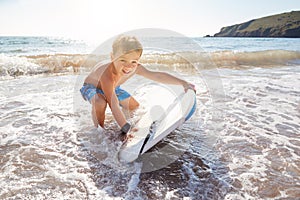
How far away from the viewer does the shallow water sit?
1.62 metres

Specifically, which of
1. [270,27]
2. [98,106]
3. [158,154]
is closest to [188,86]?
[158,154]

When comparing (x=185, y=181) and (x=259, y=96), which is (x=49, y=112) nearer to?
(x=185, y=181)

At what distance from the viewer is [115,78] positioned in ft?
8.48

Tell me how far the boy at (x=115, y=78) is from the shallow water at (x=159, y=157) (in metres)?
0.25

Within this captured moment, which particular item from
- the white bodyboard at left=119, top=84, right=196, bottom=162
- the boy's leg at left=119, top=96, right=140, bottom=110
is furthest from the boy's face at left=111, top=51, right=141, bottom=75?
the boy's leg at left=119, top=96, right=140, bottom=110

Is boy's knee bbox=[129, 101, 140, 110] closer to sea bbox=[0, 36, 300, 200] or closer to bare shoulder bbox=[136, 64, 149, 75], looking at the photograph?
sea bbox=[0, 36, 300, 200]

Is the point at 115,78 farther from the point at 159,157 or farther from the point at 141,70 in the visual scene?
the point at 159,157

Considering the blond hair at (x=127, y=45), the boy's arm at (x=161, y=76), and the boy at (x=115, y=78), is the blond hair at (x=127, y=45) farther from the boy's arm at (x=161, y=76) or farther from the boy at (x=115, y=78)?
the boy's arm at (x=161, y=76)

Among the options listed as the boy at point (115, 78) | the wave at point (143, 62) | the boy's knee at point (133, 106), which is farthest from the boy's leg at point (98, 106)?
the wave at point (143, 62)

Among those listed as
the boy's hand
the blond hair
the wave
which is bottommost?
the wave

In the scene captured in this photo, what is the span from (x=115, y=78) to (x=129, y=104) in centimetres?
85

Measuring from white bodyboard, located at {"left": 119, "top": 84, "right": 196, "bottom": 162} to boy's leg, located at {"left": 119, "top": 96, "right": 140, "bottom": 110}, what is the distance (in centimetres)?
49

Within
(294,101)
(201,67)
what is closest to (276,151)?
(294,101)

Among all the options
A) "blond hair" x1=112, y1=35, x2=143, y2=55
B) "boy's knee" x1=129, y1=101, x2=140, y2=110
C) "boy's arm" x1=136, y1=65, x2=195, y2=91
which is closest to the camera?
"blond hair" x1=112, y1=35, x2=143, y2=55
